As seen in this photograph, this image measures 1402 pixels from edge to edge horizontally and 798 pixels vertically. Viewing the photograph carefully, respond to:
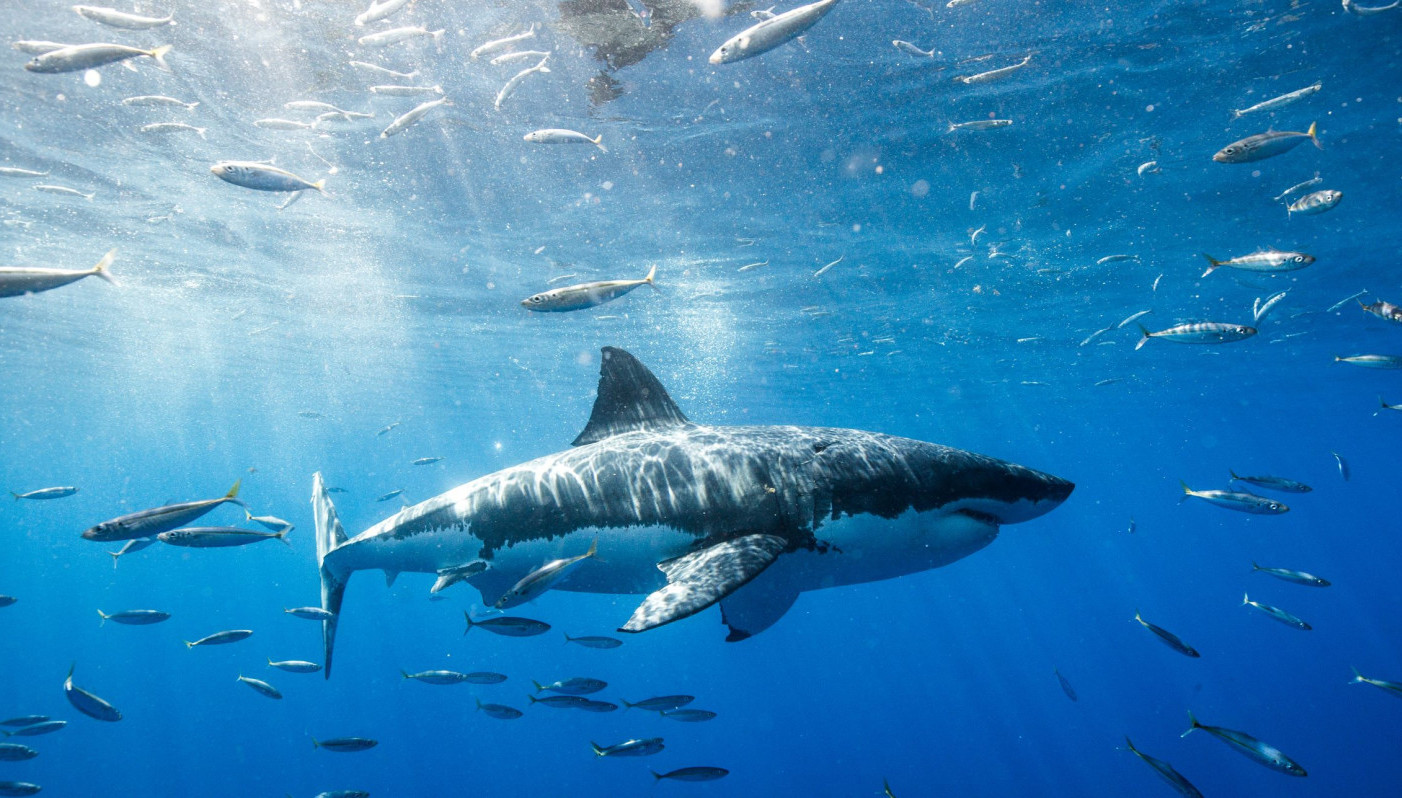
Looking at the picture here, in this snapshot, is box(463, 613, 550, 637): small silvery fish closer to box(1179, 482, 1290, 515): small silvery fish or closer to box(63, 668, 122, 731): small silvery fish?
box(63, 668, 122, 731): small silvery fish

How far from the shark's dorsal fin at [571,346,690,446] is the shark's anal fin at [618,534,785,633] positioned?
1663 mm

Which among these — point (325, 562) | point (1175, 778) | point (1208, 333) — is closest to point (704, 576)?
point (325, 562)

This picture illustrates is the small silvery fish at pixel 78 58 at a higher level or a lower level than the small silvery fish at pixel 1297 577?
higher

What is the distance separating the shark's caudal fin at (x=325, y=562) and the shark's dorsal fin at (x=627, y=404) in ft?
9.09

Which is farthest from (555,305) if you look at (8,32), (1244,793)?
(1244,793)

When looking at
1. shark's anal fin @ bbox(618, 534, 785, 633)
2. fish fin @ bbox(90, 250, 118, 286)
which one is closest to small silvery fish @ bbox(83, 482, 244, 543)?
fish fin @ bbox(90, 250, 118, 286)

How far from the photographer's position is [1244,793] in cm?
2753

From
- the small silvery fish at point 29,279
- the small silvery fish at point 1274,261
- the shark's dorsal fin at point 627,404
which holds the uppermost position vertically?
the small silvery fish at point 29,279

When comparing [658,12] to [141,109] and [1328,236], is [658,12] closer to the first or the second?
[141,109]

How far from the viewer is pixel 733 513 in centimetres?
435

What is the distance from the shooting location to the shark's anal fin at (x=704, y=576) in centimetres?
300

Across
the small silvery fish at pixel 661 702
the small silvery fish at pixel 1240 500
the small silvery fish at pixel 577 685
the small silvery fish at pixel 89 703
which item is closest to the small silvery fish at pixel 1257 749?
the small silvery fish at pixel 1240 500

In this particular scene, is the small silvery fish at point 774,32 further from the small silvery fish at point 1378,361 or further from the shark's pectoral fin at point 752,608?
the small silvery fish at point 1378,361

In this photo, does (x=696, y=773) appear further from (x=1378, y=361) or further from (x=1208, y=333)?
(x=1378, y=361)
